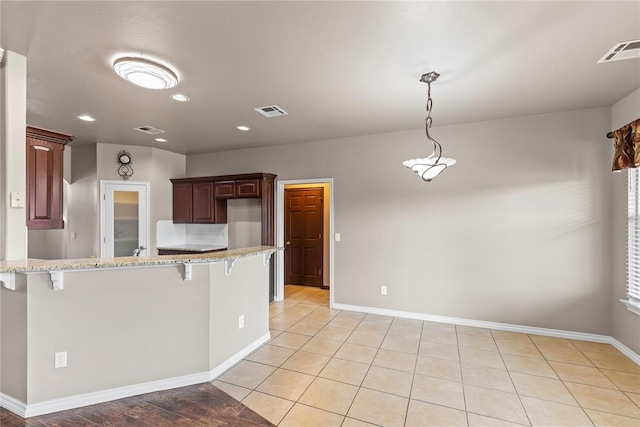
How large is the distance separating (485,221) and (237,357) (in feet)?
11.0

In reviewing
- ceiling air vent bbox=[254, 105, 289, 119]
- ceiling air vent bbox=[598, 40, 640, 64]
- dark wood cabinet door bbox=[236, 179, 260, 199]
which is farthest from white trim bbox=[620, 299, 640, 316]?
dark wood cabinet door bbox=[236, 179, 260, 199]

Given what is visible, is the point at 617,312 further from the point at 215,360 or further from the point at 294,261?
the point at 294,261

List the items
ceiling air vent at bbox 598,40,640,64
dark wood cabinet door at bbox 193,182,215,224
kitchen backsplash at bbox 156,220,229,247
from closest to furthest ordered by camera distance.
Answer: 1. ceiling air vent at bbox 598,40,640,64
2. dark wood cabinet door at bbox 193,182,215,224
3. kitchen backsplash at bbox 156,220,229,247

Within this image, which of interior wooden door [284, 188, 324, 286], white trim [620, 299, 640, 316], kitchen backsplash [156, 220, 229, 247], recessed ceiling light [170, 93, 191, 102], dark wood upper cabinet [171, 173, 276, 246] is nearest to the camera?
white trim [620, 299, 640, 316]

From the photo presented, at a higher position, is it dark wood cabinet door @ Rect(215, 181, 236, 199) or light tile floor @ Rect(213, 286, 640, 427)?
dark wood cabinet door @ Rect(215, 181, 236, 199)

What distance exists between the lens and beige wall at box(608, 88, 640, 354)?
2.89m

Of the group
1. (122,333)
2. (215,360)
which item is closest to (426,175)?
(215,360)

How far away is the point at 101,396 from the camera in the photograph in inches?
87.6

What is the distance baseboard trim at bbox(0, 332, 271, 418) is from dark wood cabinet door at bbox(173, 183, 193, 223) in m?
3.30

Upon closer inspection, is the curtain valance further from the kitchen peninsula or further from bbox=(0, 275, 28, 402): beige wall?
bbox=(0, 275, 28, 402): beige wall

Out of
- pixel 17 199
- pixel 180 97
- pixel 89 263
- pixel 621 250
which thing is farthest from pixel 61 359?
pixel 621 250

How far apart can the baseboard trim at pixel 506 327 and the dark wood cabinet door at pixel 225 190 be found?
99.1 inches

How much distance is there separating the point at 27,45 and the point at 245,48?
154 cm

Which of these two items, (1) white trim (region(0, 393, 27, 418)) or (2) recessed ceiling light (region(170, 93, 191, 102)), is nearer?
(1) white trim (region(0, 393, 27, 418))
